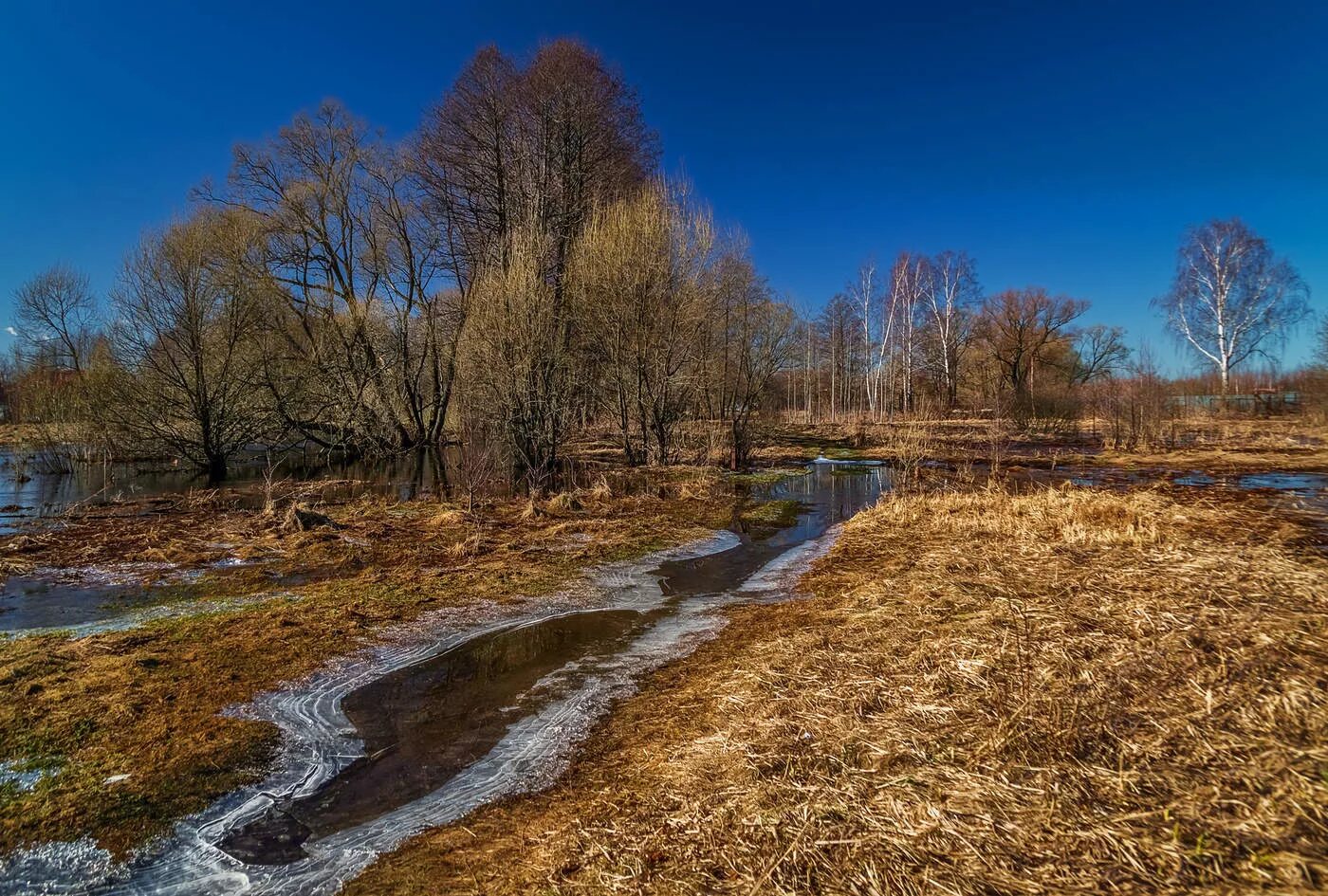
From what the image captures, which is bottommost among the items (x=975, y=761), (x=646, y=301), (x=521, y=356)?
(x=975, y=761)

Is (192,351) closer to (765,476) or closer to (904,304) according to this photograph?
(765,476)

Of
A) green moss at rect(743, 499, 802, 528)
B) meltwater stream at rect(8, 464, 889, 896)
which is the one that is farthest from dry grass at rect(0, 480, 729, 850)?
green moss at rect(743, 499, 802, 528)

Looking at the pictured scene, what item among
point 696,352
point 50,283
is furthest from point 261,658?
point 50,283

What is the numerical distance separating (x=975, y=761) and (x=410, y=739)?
331 cm

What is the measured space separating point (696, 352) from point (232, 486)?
13.9 m

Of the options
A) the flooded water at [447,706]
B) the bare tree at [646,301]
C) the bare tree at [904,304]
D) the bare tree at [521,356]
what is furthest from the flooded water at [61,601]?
Answer: the bare tree at [904,304]

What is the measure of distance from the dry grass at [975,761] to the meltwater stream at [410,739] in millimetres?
316

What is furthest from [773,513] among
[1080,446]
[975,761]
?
[1080,446]

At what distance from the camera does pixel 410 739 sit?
393 centimetres

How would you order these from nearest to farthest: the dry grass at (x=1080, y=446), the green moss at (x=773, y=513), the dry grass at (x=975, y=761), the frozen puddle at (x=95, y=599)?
the dry grass at (x=975, y=761)
the frozen puddle at (x=95, y=599)
the green moss at (x=773, y=513)
the dry grass at (x=1080, y=446)

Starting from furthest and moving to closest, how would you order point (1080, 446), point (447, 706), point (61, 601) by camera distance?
point (1080, 446) → point (61, 601) → point (447, 706)

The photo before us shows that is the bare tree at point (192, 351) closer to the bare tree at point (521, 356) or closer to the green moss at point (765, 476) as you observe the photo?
the bare tree at point (521, 356)

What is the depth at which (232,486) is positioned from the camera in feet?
53.2

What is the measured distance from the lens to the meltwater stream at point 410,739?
268cm
